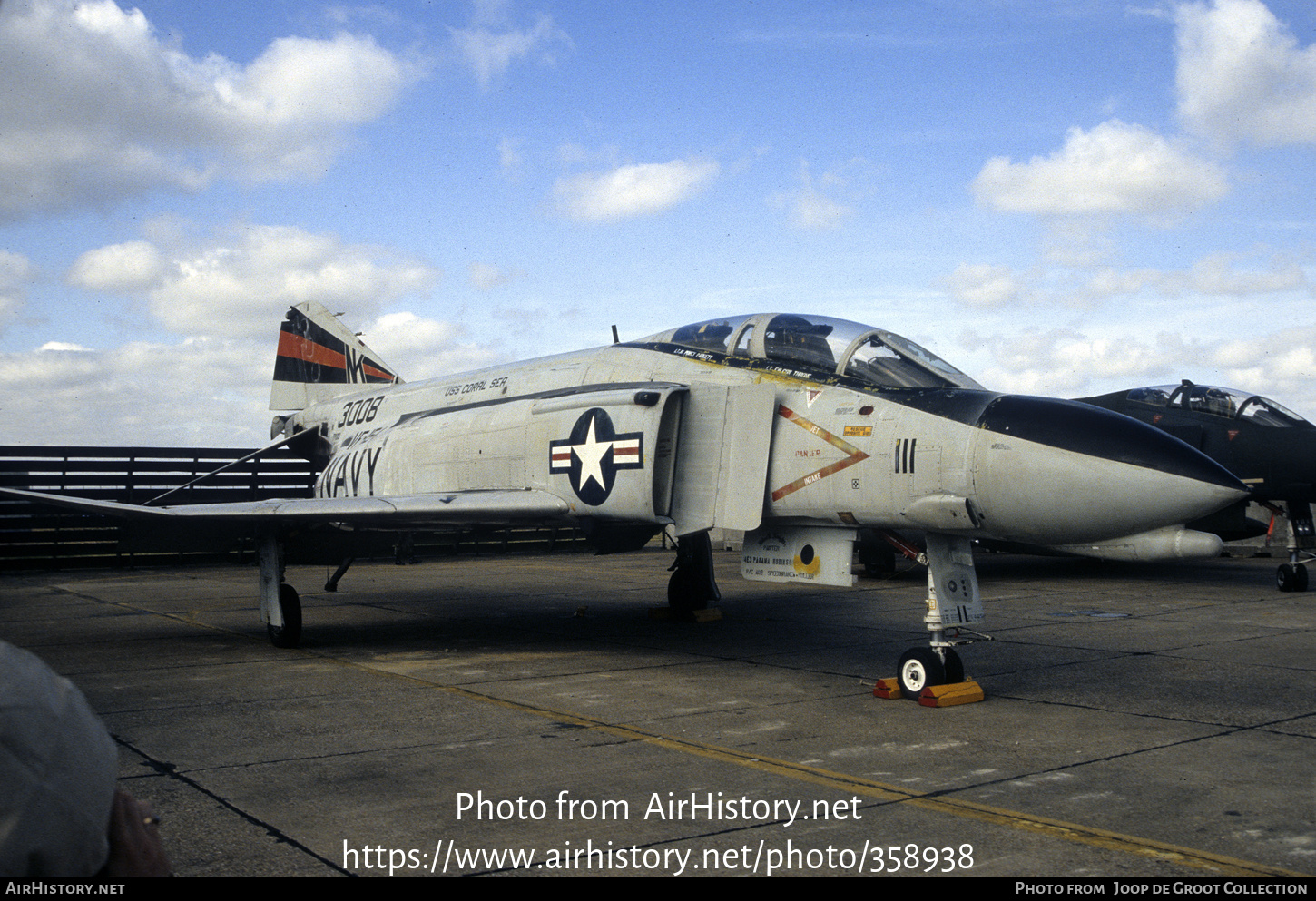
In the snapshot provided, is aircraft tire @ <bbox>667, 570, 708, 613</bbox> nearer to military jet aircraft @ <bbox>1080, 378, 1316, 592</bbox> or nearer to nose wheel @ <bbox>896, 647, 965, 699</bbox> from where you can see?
nose wheel @ <bbox>896, 647, 965, 699</bbox>

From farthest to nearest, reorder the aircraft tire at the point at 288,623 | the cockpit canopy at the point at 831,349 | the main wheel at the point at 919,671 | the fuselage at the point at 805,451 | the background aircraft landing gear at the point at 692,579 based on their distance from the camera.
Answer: the background aircraft landing gear at the point at 692,579, the aircraft tire at the point at 288,623, the cockpit canopy at the point at 831,349, the main wheel at the point at 919,671, the fuselage at the point at 805,451

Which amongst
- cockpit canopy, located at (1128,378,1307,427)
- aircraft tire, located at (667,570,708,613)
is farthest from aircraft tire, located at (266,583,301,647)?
cockpit canopy, located at (1128,378,1307,427)

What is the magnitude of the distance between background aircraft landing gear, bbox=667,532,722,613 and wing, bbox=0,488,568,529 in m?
2.94

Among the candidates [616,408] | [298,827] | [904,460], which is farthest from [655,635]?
[298,827]

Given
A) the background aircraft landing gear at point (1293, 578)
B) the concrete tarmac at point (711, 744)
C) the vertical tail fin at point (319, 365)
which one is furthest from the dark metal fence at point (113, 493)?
the background aircraft landing gear at point (1293, 578)

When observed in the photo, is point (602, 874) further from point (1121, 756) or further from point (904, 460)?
point (904, 460)

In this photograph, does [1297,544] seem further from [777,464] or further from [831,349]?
[777,464]

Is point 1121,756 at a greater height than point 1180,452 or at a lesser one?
lesser

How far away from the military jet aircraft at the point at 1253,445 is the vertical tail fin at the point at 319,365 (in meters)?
11.5

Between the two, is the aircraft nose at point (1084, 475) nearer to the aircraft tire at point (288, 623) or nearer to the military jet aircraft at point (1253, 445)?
the aircraft tire at point (288, 623)

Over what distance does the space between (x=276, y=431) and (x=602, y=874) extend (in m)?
13.5

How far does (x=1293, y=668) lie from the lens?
25.2ft

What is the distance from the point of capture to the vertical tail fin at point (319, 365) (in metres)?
15.5

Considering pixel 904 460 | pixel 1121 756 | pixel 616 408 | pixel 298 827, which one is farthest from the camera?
pixel 616 408
